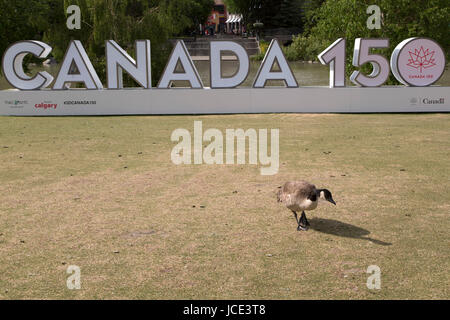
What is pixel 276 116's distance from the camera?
19.7 m

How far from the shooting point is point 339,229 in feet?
22.8

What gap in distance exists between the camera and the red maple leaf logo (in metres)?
20.1

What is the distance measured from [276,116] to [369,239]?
13393mm

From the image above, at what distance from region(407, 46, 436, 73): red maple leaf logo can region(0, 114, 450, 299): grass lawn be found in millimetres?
7540

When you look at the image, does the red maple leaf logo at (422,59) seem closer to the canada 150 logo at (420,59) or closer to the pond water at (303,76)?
the canada 150 logo at (420,59)

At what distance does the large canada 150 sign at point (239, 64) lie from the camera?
792 inches

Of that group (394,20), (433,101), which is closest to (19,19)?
(394,20)

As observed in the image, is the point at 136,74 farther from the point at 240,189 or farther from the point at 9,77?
the point at 240,189

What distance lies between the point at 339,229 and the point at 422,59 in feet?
50.8

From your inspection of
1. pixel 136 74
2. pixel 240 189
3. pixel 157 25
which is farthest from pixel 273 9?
pixel 240 189

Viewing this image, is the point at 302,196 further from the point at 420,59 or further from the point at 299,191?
the point at 420,59

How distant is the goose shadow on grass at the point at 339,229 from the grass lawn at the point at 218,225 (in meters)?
0.03

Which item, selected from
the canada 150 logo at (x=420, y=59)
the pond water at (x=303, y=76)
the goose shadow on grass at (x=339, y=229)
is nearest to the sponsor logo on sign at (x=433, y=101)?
the canada 150 logo at (x=420, y=59)

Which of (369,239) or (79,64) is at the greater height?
(79,64)
